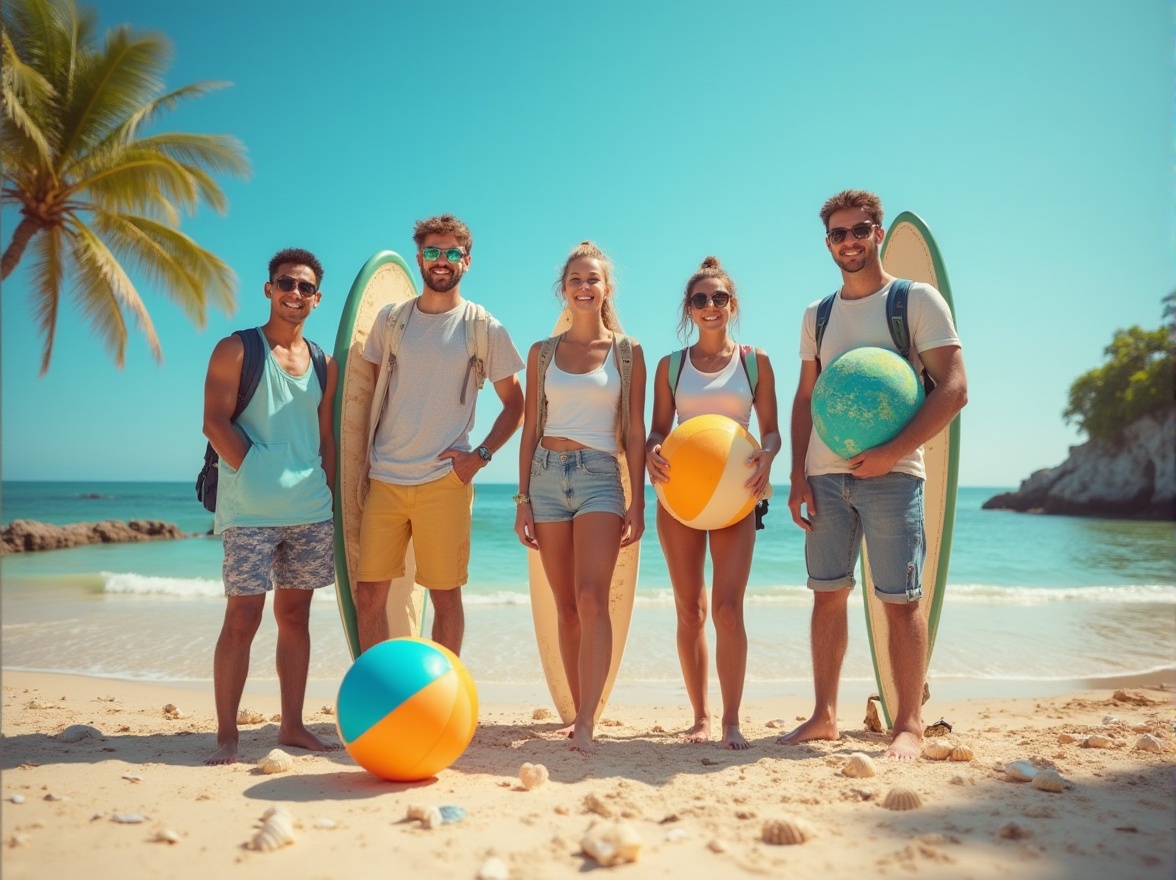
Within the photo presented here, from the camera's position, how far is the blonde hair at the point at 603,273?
4.36 m

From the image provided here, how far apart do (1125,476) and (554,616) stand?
1435 inches

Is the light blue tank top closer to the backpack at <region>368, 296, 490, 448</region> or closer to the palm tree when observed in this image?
the backpack at <region>368, 296, 490, 448</region>

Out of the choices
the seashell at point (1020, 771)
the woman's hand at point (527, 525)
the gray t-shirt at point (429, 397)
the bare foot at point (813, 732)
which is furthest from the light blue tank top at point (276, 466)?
the seashell at point (1020, 771)

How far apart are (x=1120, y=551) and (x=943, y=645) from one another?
15721 mm

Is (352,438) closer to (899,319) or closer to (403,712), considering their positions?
(403,712)

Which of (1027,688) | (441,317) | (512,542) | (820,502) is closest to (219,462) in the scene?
(441,317)

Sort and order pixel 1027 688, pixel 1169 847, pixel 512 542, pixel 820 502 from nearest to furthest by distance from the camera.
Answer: pixel 1169 847 < pixel 820 502 < pixel 1027 688 < pixel 512 542

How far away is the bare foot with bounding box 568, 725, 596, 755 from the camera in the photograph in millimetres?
3916

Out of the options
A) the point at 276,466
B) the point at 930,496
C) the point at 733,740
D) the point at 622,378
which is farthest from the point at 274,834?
the point at 930,496

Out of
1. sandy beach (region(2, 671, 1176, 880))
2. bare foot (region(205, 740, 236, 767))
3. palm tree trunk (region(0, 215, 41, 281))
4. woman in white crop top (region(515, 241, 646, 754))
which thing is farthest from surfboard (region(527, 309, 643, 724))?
palm tree trunk (region(0, 215, 41, 281))

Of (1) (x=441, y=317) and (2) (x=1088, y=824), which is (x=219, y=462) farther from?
(2) (x=1088, y=824)

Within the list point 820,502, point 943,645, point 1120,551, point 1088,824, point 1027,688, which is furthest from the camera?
point 1120,551

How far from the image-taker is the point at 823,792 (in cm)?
316

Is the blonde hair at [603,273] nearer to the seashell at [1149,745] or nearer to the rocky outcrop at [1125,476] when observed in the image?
the seashell at [1149,745]
